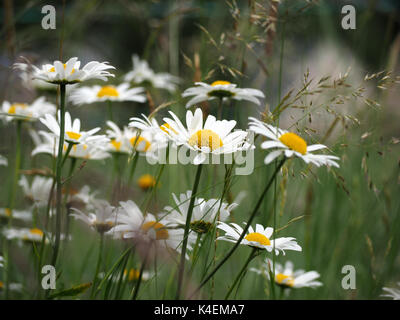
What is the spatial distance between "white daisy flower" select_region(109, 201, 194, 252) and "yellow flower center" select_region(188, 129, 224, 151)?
0.37 feet

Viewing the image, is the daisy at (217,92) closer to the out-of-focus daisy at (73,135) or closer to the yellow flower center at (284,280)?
the out-of-focus daisy at (73,135)

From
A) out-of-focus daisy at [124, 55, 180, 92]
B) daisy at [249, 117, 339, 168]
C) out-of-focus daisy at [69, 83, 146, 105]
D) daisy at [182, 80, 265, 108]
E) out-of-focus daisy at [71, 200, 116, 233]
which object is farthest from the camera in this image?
out-of-focus daisy at [124, 55, 180, 92]

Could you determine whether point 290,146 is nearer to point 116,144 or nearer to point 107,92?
point 116,144

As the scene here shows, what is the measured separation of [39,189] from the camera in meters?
0.97

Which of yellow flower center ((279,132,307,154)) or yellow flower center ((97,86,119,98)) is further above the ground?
yellow flower center ((97,86,119,98))

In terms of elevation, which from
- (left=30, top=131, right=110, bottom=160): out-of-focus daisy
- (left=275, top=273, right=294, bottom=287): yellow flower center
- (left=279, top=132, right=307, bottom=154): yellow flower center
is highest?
(left=279, top=132, right=307, bottom=154): yellow flower center

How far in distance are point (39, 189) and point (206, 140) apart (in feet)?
1.63

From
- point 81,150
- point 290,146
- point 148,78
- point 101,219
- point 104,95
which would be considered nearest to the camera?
point 290,146

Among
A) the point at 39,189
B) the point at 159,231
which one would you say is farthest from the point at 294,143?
the point at 39,189

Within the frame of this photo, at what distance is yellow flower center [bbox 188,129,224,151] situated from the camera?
2.01 ft

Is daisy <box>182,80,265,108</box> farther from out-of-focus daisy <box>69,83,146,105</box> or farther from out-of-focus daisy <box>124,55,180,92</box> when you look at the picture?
out-of-focus daisy <box>124,55,180,92</box>

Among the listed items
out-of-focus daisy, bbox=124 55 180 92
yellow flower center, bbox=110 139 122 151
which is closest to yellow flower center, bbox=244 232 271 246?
yellow flower center, bbox=110 139 122 151

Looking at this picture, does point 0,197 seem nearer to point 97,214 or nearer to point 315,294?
point 97,214
